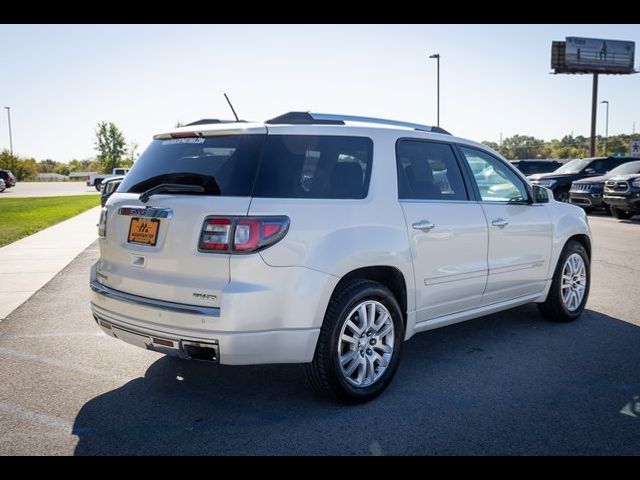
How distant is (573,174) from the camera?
20.2 metres

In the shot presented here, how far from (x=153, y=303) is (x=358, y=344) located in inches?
52.9

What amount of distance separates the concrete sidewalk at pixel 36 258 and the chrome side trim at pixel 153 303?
2989 mm

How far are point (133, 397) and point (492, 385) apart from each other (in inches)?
98.7

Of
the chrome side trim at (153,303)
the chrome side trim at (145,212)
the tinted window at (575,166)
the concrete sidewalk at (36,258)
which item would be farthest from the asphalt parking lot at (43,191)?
the chrome side trim at (145,212)

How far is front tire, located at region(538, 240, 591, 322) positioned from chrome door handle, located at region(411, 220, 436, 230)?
211 cm

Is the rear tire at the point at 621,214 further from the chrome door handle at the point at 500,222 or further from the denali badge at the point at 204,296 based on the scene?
the denali badge at the point at 204,296

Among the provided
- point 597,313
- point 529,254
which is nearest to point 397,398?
point 529,254

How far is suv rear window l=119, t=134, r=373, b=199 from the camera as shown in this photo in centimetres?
348

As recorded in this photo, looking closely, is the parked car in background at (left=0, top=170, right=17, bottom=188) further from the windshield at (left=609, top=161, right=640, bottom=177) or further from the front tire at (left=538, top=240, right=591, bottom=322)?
the front tire at (left=538, top=240, right=591, bottom=322)

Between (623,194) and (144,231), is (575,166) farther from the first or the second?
(144,231)

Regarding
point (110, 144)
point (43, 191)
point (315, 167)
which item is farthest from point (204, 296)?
point (110, 144)

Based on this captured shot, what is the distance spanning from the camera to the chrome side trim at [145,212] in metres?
3.53

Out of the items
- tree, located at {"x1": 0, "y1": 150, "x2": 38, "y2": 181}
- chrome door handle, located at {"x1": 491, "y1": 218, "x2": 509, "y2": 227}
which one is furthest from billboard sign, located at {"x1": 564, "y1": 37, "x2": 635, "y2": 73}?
tree, located at {"x1": 0, "y1": 150, "x2": 38, "y2": 181}
